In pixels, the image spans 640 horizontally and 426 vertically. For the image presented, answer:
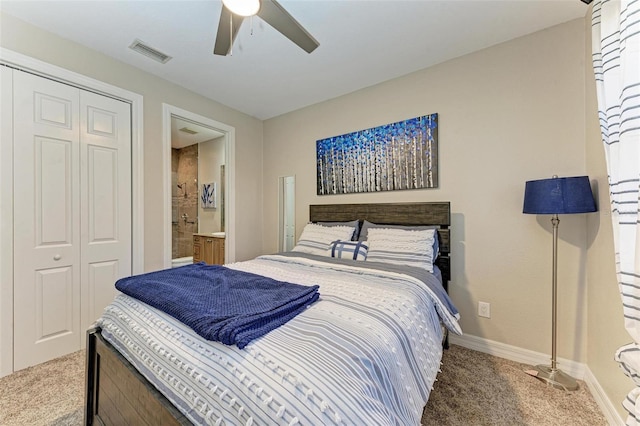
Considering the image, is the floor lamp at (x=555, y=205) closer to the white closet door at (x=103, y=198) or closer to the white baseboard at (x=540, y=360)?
the white baseboard at (x=540, y=360)

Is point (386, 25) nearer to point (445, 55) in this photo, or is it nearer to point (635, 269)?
point (445, 55)

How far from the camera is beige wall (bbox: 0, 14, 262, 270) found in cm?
207

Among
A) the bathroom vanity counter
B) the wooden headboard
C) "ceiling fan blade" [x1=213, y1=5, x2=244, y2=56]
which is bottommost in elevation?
the bathroom vanity counter

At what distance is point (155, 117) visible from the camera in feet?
9.04

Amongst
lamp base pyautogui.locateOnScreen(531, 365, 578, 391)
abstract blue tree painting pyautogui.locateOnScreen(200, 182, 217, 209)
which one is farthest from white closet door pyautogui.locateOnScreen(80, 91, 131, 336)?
lamp base pyautogui.locateOnScreen(531, 365, 578, 391)

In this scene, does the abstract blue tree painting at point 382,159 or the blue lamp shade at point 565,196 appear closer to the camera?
the blue lamp shade at point 565,196

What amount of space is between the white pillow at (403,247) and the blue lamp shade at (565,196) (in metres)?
0.74

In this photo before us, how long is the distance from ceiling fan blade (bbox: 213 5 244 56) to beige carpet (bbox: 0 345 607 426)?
96.6 inches

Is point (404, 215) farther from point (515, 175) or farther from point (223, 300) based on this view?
point (223, 300)

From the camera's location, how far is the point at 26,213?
2031 millimetres

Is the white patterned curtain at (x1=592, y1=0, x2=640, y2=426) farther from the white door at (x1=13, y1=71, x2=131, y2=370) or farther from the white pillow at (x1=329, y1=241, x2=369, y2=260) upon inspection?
the white door at (x1=13, y1=71, x2=131, y2=370)

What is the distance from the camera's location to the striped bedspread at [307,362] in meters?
0.71

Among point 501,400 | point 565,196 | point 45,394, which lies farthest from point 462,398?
point 45,394

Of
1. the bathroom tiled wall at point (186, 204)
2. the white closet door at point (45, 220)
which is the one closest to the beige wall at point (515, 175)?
the white closet door at point (45, 220)
